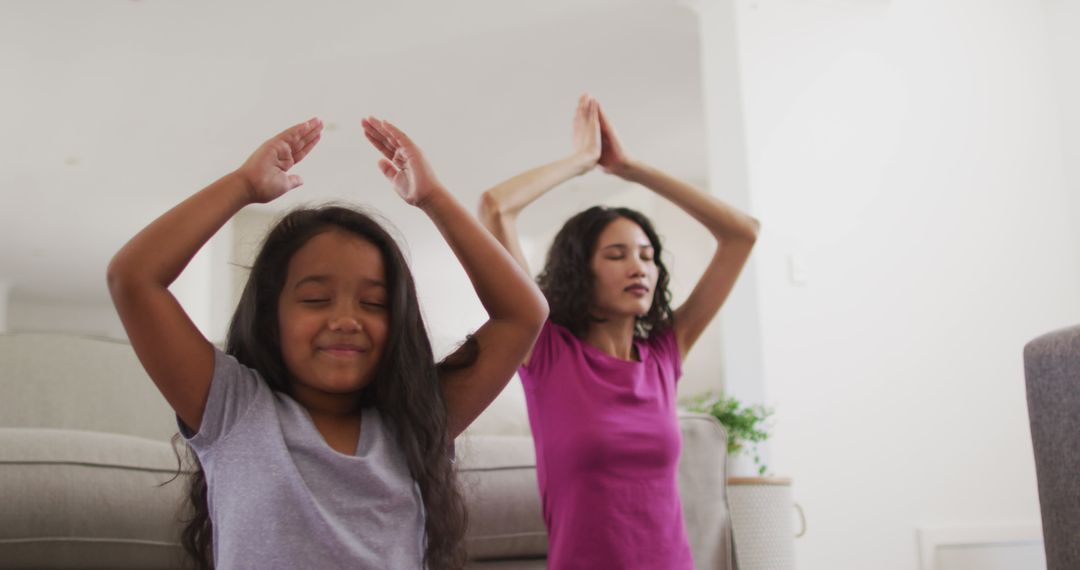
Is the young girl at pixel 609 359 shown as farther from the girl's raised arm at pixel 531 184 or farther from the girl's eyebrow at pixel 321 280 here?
the girl's eyebrow at pixel 321 280

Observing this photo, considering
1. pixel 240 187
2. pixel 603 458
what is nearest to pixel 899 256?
pixel 603 458

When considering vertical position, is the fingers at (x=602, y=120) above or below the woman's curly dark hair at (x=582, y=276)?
above

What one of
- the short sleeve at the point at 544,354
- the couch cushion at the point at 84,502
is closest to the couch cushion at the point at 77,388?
the couch cushion at the point at 84,502

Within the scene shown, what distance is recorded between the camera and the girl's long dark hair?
97 cm

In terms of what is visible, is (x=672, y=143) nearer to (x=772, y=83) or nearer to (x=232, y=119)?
(x=772, y=83)

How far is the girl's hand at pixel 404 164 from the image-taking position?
1009 millimetres

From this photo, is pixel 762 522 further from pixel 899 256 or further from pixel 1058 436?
pixel 899 256

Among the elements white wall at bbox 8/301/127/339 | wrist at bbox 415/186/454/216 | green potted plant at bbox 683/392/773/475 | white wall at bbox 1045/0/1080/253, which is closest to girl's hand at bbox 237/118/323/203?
wrist at bbox 415/186/454/216

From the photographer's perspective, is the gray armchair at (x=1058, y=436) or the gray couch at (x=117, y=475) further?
the gray couch at (x=117, y=475)

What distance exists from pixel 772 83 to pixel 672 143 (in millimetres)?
2005

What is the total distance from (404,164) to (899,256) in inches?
109

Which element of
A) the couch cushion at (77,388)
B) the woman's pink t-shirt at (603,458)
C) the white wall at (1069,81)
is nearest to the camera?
the woman's pink t-shirt at (603,458)

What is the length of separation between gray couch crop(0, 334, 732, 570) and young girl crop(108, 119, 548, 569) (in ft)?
1.05

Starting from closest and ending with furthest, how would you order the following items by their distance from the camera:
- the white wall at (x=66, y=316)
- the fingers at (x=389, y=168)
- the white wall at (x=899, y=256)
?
the fingers at (x=389, y=168)
the white wall at (x=899, y=256)
the white wall at (x=66, y=316)
